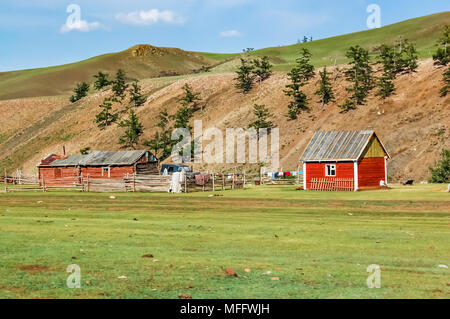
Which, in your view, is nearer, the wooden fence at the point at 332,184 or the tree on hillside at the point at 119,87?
the wooden fence at the point at 332,184

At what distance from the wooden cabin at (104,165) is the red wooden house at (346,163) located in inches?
895

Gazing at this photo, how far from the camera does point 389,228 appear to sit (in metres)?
20.3

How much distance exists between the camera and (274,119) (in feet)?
317

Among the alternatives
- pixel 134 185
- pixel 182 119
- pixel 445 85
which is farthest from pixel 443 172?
pixel 182 119

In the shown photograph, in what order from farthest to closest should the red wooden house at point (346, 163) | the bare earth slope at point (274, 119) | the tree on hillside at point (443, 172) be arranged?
1. the bare earth slope at point (274, 119)
2. the tree on hillside at point (443, 172)
3. the red wooden house at point (346, 163)

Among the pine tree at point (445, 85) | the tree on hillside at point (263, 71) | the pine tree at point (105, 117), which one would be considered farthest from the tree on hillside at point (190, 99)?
the pine tree at point (445, 85)

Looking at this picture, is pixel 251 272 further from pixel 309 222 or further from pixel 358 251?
pixel 309 222

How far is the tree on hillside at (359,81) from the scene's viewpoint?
289 ft

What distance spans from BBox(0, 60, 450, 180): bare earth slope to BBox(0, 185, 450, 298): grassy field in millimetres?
47102

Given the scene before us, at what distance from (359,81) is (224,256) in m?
87.3

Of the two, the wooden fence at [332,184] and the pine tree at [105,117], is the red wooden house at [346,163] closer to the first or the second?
the wooden fence at [332,184]

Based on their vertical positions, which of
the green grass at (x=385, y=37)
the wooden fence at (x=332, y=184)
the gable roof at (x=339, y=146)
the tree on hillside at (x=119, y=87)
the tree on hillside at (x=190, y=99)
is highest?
the green grass at (x=385, y=37)

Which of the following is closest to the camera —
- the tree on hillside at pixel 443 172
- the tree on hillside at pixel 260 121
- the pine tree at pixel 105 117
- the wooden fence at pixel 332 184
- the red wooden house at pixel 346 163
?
the wooden fence at pixel 332 184
